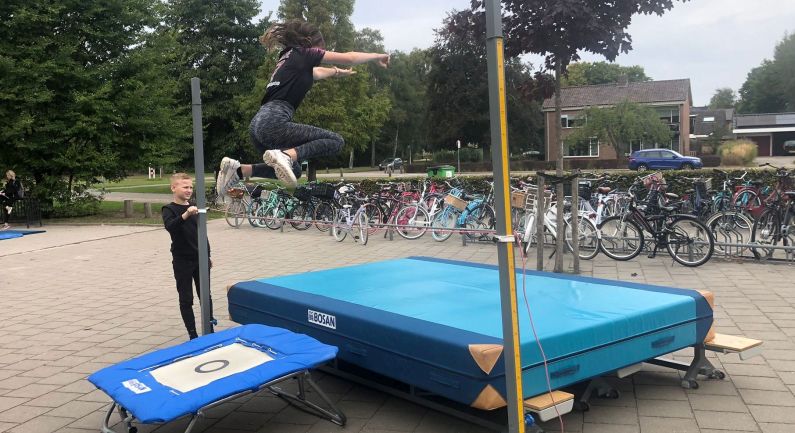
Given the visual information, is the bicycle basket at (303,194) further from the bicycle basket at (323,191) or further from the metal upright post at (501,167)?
the metal upright post at (501,167)

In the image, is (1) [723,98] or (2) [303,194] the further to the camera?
(1) [723,98]

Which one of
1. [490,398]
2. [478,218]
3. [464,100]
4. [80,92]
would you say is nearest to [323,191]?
[478,218]

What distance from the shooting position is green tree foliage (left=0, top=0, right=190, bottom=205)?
15938 mm

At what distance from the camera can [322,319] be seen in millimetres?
4215

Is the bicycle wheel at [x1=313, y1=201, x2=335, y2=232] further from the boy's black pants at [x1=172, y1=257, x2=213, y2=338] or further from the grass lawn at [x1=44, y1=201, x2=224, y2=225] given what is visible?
the boy's black pants at [x1=172, y1=257, x2=213, y2=338]

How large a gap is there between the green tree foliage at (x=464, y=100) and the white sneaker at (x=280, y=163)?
1630 inches

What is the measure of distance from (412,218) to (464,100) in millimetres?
36080

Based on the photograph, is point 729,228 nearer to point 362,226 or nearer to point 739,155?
point 362,226

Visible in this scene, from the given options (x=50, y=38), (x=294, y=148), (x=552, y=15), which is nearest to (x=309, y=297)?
(x=294, y=148)

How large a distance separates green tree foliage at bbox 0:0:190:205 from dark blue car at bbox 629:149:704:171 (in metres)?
25.6

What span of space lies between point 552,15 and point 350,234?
20.8 ft

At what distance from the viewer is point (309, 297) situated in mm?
4555

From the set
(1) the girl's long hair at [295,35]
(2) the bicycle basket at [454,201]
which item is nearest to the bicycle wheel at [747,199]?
(2) the bicycle basket at [454,201]

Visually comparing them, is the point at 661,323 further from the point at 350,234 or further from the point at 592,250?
the point at 350,234
